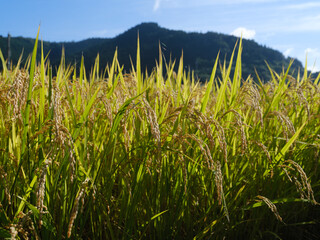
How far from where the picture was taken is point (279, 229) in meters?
2.13

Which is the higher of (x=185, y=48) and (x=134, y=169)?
(x=185, y=48)

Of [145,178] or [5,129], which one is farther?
[5,129]

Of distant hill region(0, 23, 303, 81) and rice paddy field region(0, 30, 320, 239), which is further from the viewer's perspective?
distant hill region(0, 23, 303, 81)

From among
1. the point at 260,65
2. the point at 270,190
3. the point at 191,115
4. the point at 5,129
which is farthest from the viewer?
the point at 260,65

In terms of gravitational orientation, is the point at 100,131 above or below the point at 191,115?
below

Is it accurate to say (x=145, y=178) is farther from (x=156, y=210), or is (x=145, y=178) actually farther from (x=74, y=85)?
(x=74, y=85)

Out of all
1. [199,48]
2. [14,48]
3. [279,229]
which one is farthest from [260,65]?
[279,229]

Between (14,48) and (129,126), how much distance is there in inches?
5796

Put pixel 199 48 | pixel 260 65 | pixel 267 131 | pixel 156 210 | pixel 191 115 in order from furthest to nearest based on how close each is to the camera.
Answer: pixel 199 48 < pixel 260 65 < pixel 267 131 < pixel 156 210 < pixel 191 115

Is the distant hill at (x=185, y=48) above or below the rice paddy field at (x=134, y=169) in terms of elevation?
above

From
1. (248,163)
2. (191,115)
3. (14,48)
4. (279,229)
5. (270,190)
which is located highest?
(14,48)

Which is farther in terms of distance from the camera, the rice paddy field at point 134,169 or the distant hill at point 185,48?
the distant hill at point 185,48

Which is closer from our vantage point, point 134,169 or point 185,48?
point 134,169

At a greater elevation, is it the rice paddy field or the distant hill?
the distant hill
